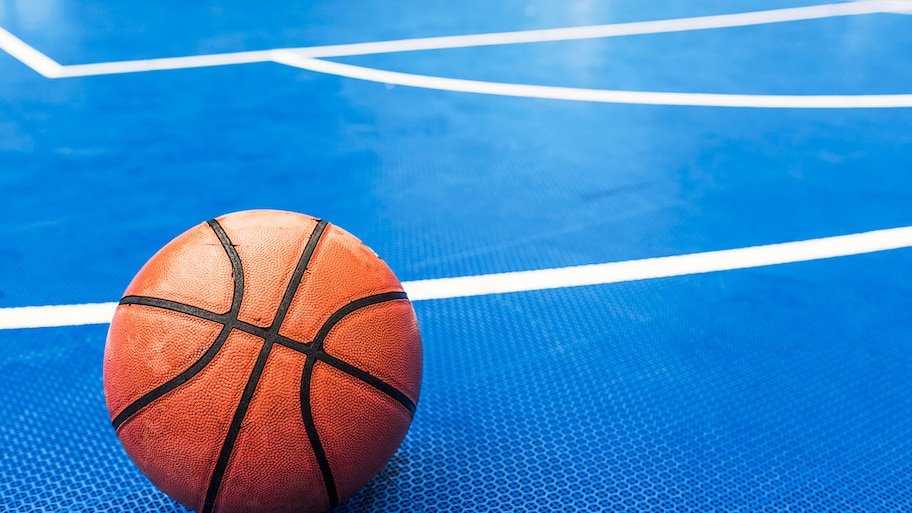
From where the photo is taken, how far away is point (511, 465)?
9.23ft

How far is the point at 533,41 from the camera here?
25.9 feet

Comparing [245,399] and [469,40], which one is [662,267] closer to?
[245,399]

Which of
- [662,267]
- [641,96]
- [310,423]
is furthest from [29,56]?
[310,423]

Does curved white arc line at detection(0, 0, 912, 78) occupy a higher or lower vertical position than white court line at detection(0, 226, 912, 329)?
higher

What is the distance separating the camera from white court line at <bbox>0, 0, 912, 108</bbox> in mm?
6254

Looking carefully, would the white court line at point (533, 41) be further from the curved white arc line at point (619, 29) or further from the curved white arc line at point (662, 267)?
the curved white arc line at point (662, 267)

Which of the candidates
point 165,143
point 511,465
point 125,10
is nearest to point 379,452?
point 511,465

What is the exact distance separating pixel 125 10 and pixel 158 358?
26.4 feet

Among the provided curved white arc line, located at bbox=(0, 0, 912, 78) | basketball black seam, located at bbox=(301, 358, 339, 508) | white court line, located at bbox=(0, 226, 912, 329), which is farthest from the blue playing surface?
basketball black seam, located at bbox=(301, 358, 339, 508)

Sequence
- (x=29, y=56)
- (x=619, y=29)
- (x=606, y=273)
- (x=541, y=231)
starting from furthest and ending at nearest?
1. (x=619, y=29)
2. (x=29, y=56)
3. (x=541, y=231)
4. (x=606, y=273)

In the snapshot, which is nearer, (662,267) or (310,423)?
(310,423)

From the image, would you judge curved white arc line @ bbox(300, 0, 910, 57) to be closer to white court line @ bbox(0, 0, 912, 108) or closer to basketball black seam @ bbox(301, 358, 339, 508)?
white court line @ bbox(0, 0, 912, 108)

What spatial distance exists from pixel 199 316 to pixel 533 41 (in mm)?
6288

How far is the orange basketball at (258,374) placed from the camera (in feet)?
7.18
